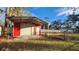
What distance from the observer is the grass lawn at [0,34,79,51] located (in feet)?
9.39

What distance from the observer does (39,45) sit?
2869 millimetres

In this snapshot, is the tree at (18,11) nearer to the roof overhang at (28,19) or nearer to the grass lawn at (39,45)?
the roof overhang at (28,19)

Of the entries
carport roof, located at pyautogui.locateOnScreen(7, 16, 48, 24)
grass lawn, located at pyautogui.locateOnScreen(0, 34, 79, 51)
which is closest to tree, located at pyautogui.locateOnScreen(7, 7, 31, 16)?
carport roof, located at pyautogui.locateOnScreen(7, 16, 48, 24)

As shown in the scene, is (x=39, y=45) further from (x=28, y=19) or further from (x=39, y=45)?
(x=28, y=19)

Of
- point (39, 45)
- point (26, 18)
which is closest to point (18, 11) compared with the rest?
point (26, 18)

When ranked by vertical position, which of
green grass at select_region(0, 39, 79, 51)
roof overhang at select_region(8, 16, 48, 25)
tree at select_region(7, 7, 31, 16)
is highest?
tree at select_region(7, 7, 31, 16)

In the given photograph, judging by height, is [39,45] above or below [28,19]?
below

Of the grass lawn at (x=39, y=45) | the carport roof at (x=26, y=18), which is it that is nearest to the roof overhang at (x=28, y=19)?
the carport roof at (x=26, y=18)

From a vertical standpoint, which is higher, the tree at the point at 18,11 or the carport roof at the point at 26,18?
the tree at the point at 18,11

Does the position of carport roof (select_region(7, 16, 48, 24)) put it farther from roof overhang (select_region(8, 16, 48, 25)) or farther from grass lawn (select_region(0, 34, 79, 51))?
grass lawn (select_region(0, 34, 79, 51))

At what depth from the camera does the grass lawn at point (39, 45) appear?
2863 mm
